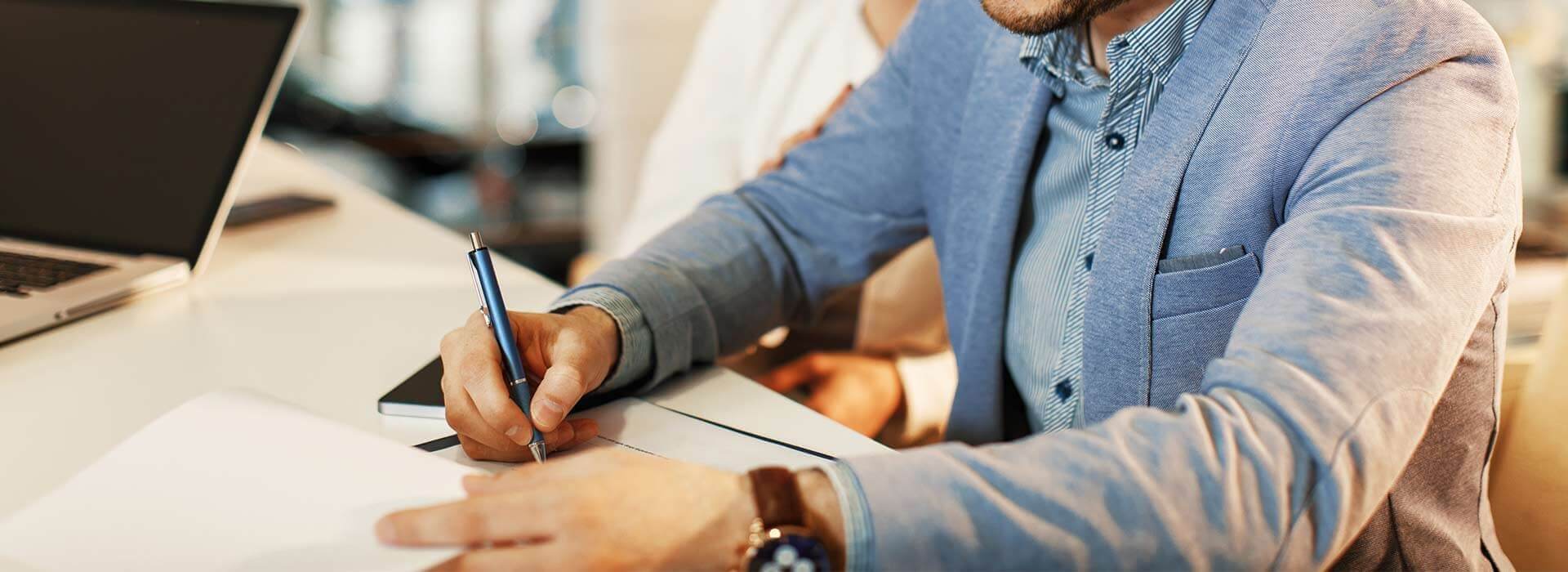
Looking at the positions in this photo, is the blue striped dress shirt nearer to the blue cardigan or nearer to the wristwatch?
the blue cardigan

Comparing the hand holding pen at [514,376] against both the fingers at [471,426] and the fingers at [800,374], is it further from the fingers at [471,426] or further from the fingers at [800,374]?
the fingers at [800,374]

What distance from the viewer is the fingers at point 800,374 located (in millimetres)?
1358

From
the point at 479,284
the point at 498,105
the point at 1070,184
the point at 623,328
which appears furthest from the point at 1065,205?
the point at 498,105

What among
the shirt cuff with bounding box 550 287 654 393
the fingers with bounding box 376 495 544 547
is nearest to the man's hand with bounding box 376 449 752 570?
the fingers with bounding box 376 495 544 547

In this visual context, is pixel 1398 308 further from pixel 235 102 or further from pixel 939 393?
pixel 235 102

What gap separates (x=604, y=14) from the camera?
115 inches

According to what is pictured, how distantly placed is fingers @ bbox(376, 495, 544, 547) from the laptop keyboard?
658 mm

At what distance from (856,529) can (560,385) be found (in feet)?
0.86

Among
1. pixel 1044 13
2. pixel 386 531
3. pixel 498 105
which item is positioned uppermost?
pixel 1044 13

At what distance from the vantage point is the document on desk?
54 centimetres

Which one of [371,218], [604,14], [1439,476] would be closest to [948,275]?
[1439,476]

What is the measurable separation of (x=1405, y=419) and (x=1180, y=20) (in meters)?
0.38

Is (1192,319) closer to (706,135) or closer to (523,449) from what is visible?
(523,449)

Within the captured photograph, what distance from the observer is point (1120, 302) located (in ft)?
2.75
